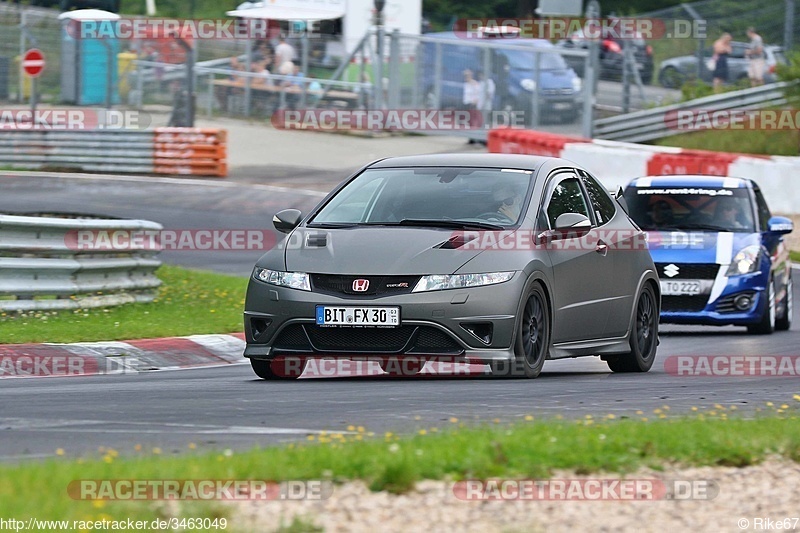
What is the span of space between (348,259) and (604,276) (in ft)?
7.16

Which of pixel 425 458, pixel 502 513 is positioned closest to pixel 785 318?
pixel 425 458

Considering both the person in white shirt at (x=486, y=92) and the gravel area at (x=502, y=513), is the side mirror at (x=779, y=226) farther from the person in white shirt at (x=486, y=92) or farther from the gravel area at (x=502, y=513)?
the person in white shirt at (x=486, y=92)

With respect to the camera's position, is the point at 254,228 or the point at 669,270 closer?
the point at 669,270

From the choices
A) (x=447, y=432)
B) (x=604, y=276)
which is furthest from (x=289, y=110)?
(x=447, y=432)

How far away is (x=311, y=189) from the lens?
91.5ft

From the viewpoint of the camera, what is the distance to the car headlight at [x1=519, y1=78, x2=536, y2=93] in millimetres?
32219

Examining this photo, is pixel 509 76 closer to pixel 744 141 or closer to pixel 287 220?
pixel 744 141

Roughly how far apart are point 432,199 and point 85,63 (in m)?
25.8

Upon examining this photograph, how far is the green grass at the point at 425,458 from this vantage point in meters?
5.16

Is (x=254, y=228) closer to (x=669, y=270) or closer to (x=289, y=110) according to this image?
(x=669, y=270)

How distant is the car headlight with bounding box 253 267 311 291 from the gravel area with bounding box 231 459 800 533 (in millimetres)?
3711

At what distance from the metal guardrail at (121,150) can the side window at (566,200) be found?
1880cm

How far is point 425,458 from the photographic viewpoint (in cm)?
598

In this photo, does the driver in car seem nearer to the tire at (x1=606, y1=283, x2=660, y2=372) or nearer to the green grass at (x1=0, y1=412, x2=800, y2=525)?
the tire at (x1=606, y1=283, x2=660, y2=372)
